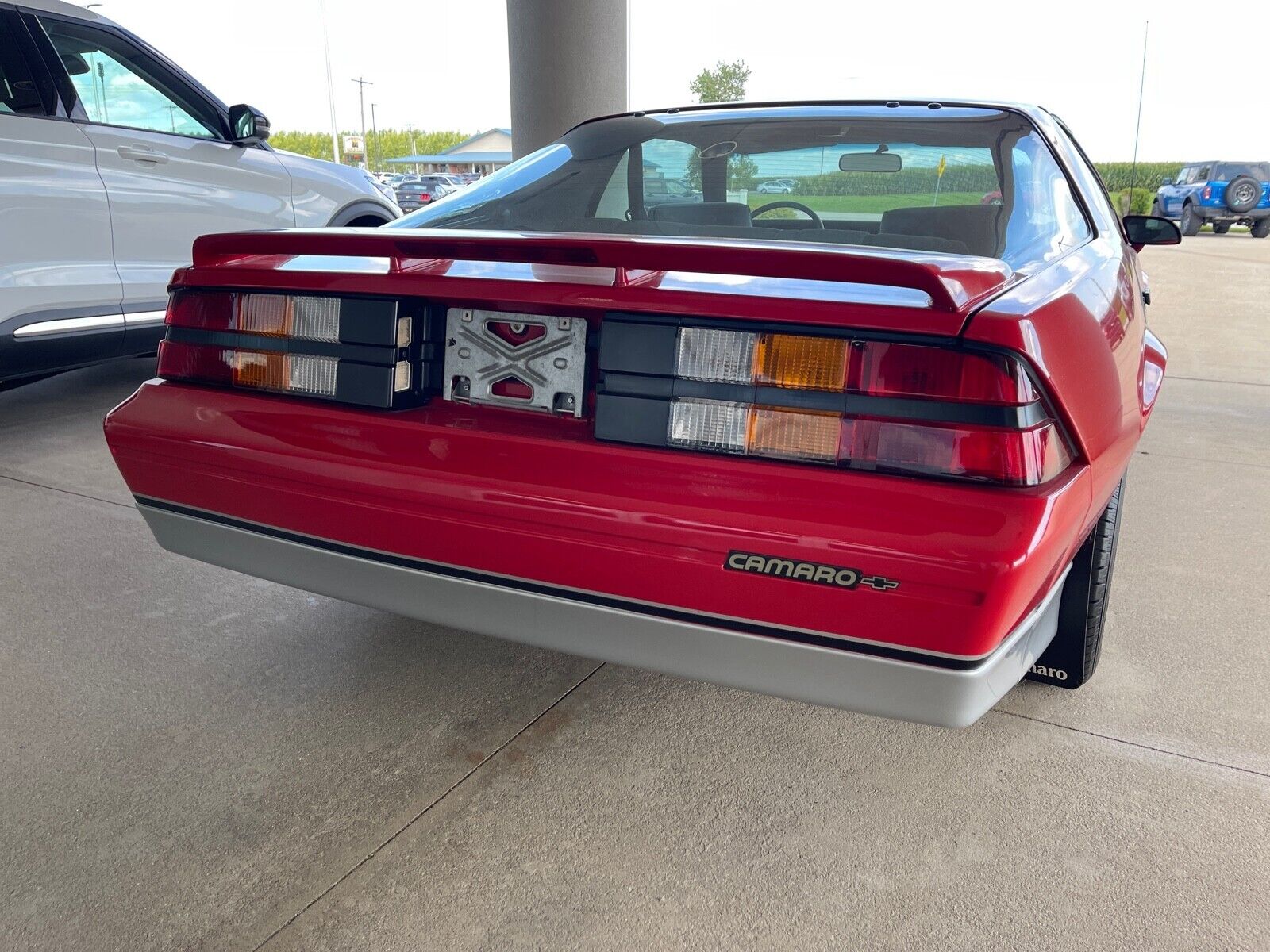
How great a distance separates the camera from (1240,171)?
18188mm

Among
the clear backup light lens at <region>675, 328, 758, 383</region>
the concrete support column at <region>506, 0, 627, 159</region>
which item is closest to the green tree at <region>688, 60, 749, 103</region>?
the concrete support column at <region>506, 0, 627, 159</region>

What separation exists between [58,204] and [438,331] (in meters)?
3.13

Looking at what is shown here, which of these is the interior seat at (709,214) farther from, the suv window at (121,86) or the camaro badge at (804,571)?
the suv window at (121,86)

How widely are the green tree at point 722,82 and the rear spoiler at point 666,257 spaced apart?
38997 mm

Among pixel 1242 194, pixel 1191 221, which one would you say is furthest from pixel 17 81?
pixel 1191 221

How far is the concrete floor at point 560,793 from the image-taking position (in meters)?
1.41

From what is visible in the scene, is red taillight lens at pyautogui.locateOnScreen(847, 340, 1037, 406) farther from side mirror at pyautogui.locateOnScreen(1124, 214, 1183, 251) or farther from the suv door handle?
the suv door handle

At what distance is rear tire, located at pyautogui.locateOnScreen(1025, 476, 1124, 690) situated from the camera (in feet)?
6.14

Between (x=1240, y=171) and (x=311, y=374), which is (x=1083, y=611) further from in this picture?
(x=1240, y=171)

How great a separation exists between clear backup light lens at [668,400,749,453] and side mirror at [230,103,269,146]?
4.05 m

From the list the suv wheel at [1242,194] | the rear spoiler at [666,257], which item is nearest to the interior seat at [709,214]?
the rear spoiler at [666,257]

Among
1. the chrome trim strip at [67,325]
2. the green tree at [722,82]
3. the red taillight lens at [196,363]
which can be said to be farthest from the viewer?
the green tree at [722,82]

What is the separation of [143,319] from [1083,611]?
402 centimetres

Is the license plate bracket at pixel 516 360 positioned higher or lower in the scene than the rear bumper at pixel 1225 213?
lower
